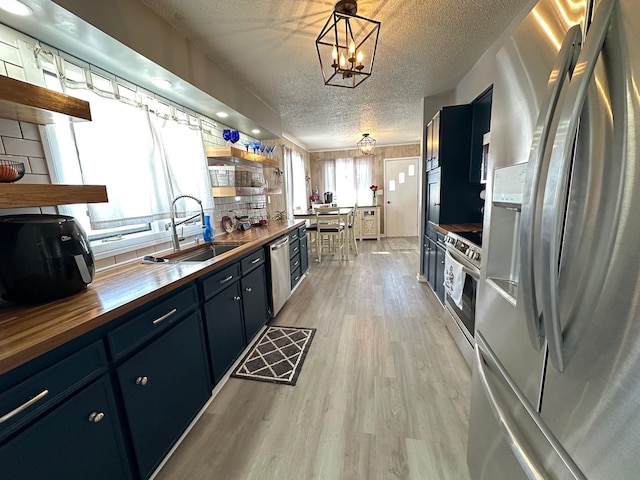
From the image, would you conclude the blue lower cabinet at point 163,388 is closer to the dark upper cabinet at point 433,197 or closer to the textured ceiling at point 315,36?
the textured ceiling at point 315,36

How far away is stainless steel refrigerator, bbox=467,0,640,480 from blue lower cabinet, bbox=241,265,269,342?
173cm

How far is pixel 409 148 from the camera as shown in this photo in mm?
6629

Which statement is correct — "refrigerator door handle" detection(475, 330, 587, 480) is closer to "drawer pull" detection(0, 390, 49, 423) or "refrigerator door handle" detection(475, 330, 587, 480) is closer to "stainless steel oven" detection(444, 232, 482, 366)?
"stainless steel oven" detection(444, 232, 482, 366)

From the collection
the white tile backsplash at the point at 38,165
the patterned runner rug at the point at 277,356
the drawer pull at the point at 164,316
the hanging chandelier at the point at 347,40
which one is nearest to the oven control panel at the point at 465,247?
the hanging chandelier at the point at 347,40

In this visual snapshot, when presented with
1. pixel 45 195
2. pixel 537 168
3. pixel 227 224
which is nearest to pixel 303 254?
pixel 227 224

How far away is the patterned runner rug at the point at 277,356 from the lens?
192 cm

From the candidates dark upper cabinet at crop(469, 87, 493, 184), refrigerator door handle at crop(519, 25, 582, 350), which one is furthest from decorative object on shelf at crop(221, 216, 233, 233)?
refrigerator door handle at crop(519, 25, 582, 350)

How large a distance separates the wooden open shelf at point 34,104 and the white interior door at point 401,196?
20.9 feet

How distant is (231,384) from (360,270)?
2827mm

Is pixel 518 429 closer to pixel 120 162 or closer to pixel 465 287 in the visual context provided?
pixel 465 287

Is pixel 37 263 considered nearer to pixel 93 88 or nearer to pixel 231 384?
pixel 93 88

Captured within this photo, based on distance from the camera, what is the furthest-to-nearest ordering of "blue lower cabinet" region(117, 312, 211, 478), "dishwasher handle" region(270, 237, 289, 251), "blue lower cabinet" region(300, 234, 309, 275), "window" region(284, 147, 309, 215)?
1. "window" region(284, 147, 309, 215)
2. "blue lower cabinet" region(300, 234, 309, 275)
3. "dishwasher handle" region(270, 237, 289, 251)
4. "blue lower cabinet" region(117, 312, 211, 478)

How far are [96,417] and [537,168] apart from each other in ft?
5.02

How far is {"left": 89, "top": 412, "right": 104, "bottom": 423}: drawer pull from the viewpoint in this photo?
927mm
